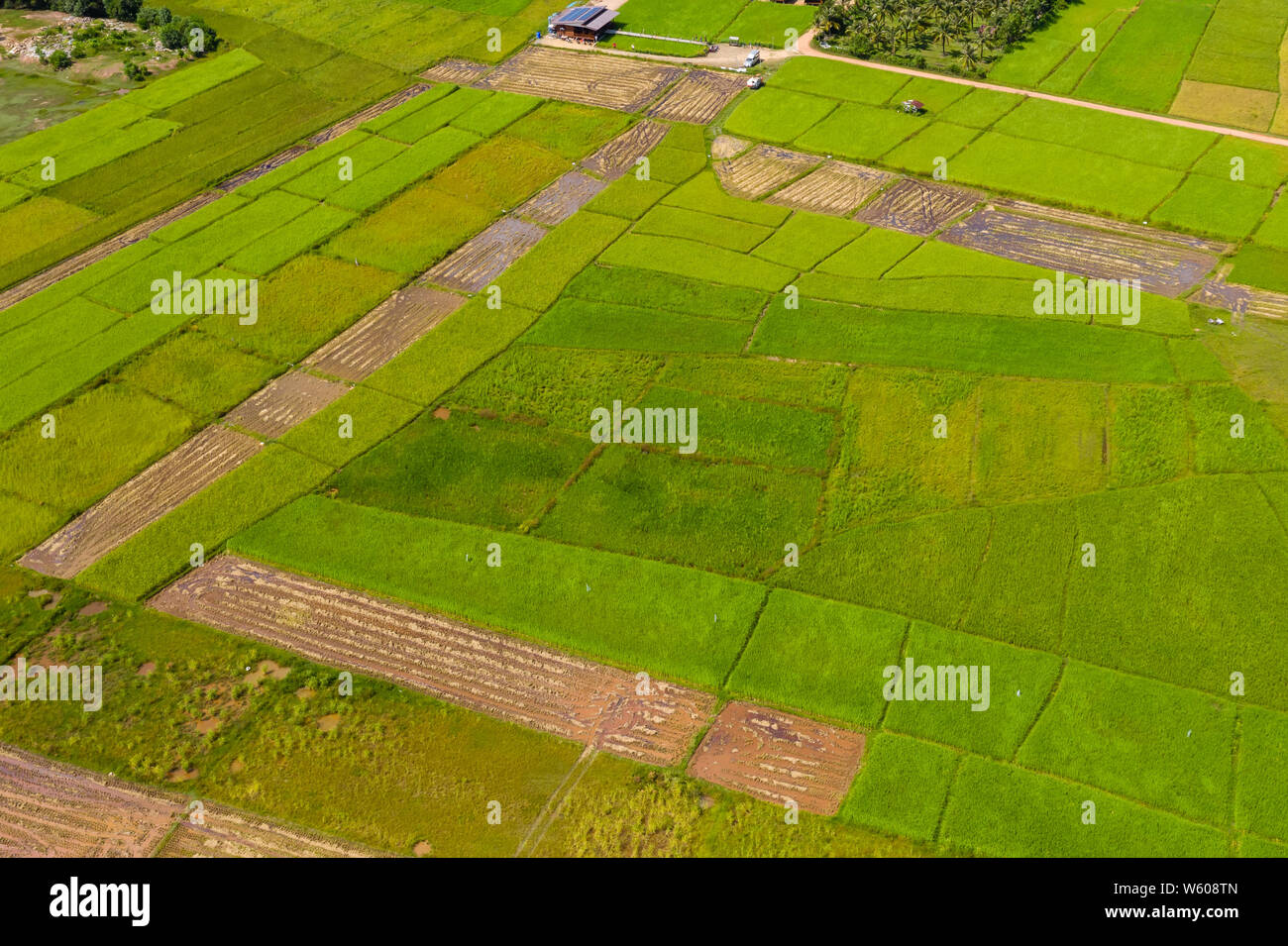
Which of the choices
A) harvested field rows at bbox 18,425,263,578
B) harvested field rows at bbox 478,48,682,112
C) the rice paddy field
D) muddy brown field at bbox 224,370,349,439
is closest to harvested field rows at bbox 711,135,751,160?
the rice paddy field

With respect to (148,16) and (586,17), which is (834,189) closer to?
(586,17)

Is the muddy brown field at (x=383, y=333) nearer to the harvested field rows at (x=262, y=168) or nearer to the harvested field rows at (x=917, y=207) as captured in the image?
the harvested field rows at (x=262, y=168)

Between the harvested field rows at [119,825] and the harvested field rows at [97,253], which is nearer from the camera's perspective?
the harvested field rows at [119,825]

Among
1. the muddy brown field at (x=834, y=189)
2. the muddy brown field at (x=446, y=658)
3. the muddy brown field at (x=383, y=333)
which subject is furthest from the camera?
the muddy brown field at (x=834, y=189)

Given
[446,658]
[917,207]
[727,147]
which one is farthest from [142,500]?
[917,207]

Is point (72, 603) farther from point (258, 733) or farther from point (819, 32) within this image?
point (819, 32)

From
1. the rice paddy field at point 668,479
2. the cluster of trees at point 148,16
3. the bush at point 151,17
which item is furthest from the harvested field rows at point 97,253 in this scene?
the bush at point 151,17

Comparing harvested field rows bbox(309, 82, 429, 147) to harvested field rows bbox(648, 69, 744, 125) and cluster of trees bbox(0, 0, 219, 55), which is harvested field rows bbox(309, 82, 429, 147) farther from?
cluster of trees bbox(0, 0, 219, 55)

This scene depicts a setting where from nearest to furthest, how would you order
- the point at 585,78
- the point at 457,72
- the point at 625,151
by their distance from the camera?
the point at 625,151, the point at 585,78, the point at 457,72
